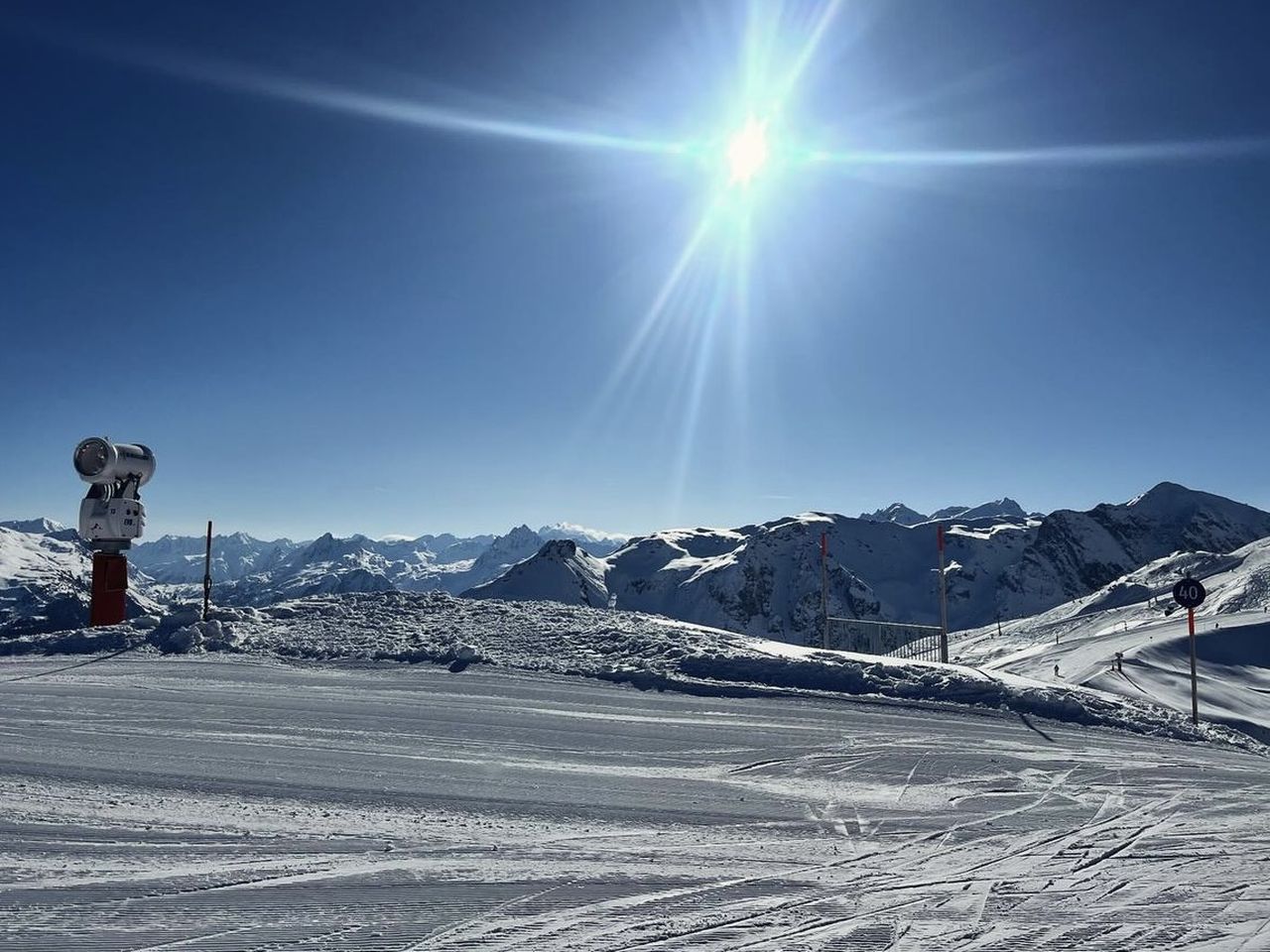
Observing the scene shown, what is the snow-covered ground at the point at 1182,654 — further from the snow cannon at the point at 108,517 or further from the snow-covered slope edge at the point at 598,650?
the snow cannon at the point at 108,517

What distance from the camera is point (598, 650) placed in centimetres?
1349

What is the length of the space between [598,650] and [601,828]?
7.36 metres

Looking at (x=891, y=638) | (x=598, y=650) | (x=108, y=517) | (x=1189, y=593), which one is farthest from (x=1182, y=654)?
(x=108, y=517)

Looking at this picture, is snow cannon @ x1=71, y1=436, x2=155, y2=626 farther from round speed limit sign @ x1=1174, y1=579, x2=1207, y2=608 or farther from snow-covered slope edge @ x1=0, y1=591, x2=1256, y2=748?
round speed limit sign @ x1=1174, y1=579, x2=1207, y2=608

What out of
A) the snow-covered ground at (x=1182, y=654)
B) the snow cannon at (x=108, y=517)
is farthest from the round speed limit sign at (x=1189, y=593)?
the snow cannon at (x=108, y=517)

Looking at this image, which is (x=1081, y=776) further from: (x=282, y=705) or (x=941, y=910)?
(x=282, y=705)

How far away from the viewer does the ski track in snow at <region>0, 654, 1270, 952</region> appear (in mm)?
4543

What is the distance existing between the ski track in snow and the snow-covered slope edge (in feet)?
2.93

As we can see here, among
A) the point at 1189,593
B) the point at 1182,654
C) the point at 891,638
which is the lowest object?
the point at 1182,654

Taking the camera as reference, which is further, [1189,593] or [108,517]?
[108,517]

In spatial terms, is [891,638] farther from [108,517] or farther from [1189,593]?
[108,517]

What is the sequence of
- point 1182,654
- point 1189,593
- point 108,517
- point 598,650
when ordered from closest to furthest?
1. point 1189,593
2. point 598,650
3. point 108,517
4. point 1182,654

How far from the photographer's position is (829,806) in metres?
6.85

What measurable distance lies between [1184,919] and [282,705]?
31.7 ft
